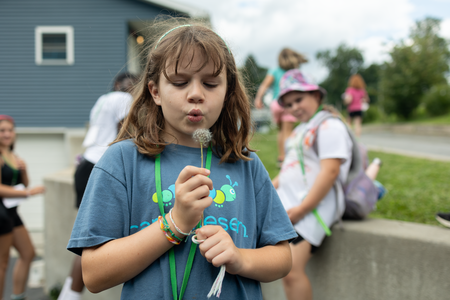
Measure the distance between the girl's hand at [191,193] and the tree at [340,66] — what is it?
244ft

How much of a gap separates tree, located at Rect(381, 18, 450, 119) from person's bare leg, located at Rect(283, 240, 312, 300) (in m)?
20.2

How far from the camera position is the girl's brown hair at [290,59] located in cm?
495

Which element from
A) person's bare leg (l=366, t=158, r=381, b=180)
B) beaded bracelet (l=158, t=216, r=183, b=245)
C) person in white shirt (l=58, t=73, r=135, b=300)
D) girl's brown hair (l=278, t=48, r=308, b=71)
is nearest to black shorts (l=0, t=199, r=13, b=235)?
person in white shirt (l=58, t=73, r=135, b=300)

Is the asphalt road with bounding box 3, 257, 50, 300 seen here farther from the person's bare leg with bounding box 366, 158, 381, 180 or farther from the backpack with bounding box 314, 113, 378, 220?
the person's bare leg with bounding box 366, 158, 381, 180

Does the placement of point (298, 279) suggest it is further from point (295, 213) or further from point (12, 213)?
point (12, 213)

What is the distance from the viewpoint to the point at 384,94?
21.0 meters

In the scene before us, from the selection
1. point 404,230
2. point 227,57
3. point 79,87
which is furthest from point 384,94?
point 227,57

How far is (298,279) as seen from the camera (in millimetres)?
2354

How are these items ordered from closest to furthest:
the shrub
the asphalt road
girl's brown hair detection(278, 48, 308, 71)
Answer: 1. the asphalt road
2. girl's brown hair detection(278, 48, 308, 71)
3. the shrub

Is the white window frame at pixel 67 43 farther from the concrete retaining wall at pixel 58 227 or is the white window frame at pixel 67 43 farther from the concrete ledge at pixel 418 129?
the concrete ledge at pixel 418 129

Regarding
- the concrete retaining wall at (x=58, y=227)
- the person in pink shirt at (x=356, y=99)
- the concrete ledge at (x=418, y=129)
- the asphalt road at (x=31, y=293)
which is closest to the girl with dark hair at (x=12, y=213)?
the concrete retaining wall at (x=58, y=227)

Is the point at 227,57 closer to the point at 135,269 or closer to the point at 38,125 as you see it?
the point at 135,269

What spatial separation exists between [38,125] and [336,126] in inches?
491

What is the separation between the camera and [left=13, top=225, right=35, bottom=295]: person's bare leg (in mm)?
3947
